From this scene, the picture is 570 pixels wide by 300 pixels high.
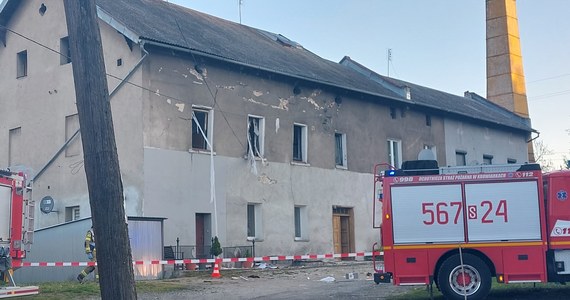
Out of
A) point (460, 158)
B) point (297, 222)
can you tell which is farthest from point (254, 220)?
point (460, 158)

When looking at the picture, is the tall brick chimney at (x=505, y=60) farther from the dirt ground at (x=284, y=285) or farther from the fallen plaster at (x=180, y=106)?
the fallen plaster at (x=180, y=106)

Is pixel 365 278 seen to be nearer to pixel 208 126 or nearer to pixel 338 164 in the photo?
pixel 208 126

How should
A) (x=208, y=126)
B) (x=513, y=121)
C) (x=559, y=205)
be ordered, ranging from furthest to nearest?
(x=513, y=121)
(x=208, y=126)
(x=559, y=205)

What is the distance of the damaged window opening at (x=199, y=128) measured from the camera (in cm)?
2570

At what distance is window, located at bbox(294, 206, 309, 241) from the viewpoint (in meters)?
29.3

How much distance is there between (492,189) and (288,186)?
1537cm

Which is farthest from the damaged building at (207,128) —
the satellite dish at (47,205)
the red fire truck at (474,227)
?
the red fire truck at (474,227)

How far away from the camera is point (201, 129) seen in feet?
84.6

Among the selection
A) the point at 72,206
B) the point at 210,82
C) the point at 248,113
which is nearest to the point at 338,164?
the point at 248,113

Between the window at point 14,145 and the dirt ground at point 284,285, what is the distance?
9.38 m

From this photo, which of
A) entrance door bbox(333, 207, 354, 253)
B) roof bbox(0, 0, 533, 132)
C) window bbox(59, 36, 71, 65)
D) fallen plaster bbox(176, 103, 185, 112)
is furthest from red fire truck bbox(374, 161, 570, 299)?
entrance door bbox(333, 207, 354, 253)

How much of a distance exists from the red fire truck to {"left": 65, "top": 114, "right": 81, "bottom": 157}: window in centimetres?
1491

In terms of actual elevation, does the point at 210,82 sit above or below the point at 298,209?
above

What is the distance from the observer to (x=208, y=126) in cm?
2605
